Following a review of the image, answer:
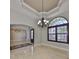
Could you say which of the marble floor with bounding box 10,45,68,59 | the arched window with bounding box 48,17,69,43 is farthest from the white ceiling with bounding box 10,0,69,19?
the marble floor with bounding box 10,45,68,59

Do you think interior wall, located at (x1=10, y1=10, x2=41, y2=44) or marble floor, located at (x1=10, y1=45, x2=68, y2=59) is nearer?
interior wall, located at (x1=10, y1=10, x2=41, y2=44)

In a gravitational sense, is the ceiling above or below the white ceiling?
→ above

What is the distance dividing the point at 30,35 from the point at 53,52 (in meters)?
1.14

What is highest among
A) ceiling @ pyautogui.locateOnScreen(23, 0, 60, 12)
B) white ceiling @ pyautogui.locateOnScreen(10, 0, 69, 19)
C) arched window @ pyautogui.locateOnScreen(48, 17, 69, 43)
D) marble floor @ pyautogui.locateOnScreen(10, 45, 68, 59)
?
ceiling @ pyautogui.locateOnScreen(23, 0, 60, 12)

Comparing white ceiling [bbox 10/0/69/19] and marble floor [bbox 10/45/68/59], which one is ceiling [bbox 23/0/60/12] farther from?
marble floor [bbox 10/45/68/59]

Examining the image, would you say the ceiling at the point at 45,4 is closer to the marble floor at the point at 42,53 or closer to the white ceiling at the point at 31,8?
the white ceiling at the point at 31,8

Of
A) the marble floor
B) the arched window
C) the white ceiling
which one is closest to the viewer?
the white ceiling

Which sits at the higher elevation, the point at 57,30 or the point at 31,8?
the point at 31,8

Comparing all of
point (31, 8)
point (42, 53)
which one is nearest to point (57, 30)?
point (42, 53)

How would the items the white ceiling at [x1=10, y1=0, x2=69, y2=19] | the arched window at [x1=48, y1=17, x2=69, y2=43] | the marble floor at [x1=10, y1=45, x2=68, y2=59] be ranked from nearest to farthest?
the white ceiling at [x1=10, y1=0, x2=69, y2=19] < the marble floor at [x1=10, y1=45, x2=68, y2=59] < the arched window at [x1=48, y1=17, x2=69, y2=43]

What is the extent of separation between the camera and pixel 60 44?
2.75 m

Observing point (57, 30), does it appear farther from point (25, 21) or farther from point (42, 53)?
point (25, 21)
